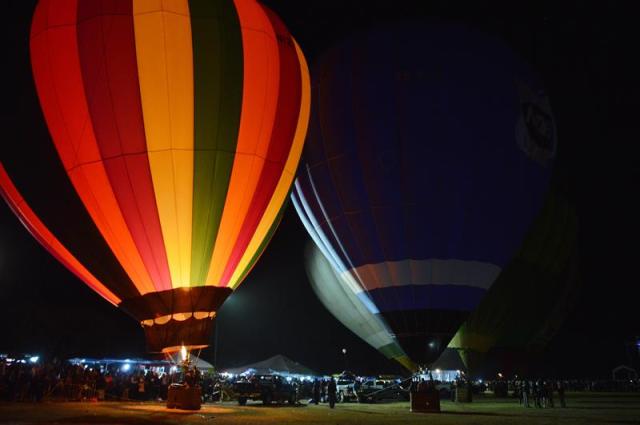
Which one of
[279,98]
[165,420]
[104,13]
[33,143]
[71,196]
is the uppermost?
[104,13]

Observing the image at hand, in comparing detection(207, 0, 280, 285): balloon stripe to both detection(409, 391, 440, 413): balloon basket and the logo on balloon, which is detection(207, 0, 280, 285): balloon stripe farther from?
the logo on balloon

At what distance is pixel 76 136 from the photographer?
438 inches

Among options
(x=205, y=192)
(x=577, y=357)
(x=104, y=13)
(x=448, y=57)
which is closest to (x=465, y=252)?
(x=448, y=57)

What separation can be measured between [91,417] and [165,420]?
4.41ft

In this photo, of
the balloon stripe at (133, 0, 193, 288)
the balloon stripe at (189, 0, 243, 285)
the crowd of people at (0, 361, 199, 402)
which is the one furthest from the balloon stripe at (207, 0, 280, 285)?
the crowd of people at (0, 361, 199, 402)

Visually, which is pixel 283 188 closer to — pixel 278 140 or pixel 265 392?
pixel 278 140

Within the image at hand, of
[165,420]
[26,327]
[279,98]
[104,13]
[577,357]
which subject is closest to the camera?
[165,420]

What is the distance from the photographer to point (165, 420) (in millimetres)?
10055

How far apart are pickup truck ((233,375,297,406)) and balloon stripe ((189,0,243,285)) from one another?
7.27m

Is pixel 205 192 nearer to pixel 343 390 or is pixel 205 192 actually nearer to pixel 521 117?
pixel 521 117

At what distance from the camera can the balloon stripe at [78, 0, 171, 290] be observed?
36.2 feet

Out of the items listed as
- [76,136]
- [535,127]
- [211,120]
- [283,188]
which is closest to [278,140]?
[283,188]

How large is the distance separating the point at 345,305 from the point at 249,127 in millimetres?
14684

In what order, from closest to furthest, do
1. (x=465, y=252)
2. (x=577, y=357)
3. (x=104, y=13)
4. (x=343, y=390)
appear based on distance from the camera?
(x=104, y=13)
(x=465, y=252)
(x=343, y=390)
(x=577, y=357)
